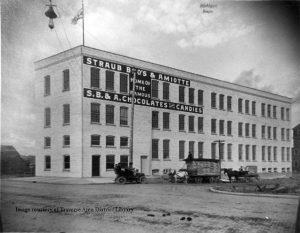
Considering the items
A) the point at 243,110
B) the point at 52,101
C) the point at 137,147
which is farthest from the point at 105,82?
the point at 243,110

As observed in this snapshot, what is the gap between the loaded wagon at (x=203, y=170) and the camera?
2443 centimetres

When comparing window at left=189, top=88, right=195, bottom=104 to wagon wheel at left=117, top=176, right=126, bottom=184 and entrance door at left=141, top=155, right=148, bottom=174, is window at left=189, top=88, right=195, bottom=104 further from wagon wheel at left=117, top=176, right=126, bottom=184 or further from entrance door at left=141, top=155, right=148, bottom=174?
wagon wheel at left=117, top=176, right=126, bottom=184

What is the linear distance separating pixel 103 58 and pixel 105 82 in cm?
98

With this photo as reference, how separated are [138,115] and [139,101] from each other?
1.56 metres

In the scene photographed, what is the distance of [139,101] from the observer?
15320mm

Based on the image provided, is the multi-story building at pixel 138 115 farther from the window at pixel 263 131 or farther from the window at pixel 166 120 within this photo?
the window at pixel 263 131

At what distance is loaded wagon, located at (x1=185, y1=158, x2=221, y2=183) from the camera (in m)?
24.4

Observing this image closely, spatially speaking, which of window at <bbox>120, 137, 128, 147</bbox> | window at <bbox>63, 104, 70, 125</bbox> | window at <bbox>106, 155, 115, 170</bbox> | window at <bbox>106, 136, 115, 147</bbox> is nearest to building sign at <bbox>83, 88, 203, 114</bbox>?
window at <bbox>63, 104, 70, 125</bbox>

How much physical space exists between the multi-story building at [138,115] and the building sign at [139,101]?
0.04m

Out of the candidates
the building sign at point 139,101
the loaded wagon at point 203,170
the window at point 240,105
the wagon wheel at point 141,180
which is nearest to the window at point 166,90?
the building sign at point 139,101

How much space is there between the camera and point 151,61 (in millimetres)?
12930

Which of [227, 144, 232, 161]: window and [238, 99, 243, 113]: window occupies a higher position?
[238, 99, 243, 113]: window

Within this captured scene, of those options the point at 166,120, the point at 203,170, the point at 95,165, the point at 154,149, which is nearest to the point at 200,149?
the point at 154,149

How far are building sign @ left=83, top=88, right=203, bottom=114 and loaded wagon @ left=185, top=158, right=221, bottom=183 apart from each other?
22.2ft
